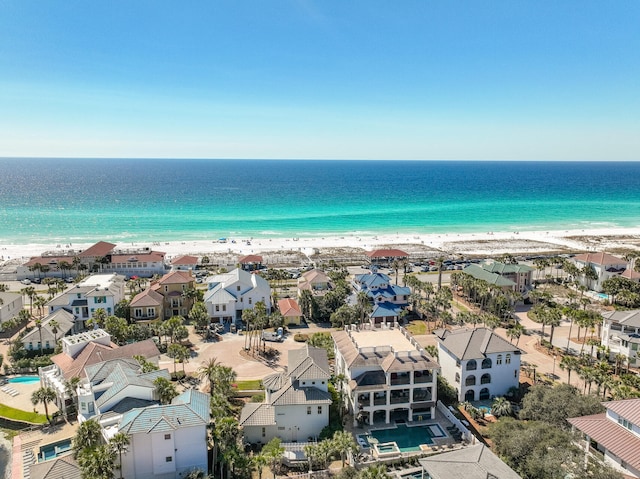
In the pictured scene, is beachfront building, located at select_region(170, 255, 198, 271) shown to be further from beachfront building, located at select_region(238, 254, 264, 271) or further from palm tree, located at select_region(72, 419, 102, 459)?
palm tree, located at select_region(72, 419, 102, 459)

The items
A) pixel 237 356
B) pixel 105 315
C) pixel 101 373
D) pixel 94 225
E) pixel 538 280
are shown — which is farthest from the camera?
pixel 94 225

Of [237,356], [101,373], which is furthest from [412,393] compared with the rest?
[101,373]

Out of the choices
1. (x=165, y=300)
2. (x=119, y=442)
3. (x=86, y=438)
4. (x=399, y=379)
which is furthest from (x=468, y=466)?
(x=165, y=300)

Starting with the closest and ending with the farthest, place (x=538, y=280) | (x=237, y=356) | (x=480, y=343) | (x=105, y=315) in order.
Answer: (x=480, y=343) → (x=237, y=356) → (x=105, y=315) → (x=538, y=280)

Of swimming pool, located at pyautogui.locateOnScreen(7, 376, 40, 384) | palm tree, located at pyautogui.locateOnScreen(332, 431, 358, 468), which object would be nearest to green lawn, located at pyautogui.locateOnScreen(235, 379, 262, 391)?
palm tree, located at pyautogui.locateOnScreen(332, 431, 358, 468)

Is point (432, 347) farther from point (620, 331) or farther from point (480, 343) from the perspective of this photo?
point (620, 331)

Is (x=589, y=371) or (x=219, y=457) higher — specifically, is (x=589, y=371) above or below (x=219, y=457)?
above

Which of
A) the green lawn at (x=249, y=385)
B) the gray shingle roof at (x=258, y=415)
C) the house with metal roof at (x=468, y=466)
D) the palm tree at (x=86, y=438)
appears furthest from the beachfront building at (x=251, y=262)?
the house with metal roof at (x=468, y=466)
